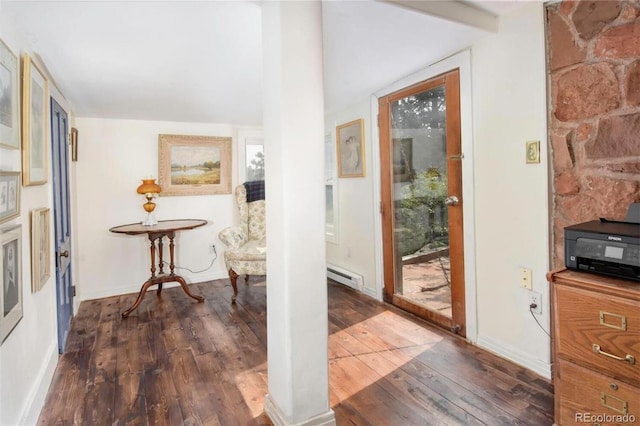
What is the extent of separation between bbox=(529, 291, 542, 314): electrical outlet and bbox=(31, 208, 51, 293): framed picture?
264cm

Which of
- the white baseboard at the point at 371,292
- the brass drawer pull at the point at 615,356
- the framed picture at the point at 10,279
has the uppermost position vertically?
the framed picture at the point at 10,279

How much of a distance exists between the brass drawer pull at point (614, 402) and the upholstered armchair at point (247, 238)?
2.56 meters

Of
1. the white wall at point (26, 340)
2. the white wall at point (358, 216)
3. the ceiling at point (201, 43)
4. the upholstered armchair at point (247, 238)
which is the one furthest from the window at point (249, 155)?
the white wall at point (26, 340)

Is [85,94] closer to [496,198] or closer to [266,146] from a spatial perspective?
[266,146]

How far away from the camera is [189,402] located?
73.8 inches

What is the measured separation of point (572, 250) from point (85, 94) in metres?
3.40

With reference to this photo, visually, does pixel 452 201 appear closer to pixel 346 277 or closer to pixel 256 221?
pixel 346 277

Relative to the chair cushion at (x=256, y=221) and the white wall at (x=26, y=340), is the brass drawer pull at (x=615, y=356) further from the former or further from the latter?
the chair cushion at (x=256, y=221)

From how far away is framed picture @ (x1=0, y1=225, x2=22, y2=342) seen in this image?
54.4 inches

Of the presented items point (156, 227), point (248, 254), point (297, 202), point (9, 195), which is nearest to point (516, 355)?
point (297, 202)

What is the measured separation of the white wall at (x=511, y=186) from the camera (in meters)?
1.96

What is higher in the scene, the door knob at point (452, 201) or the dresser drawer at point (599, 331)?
the door knob at point (452, 201)

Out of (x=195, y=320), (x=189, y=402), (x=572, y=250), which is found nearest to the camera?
(x=572, y=250)

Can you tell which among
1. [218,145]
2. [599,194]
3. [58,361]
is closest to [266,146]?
[599,194]
